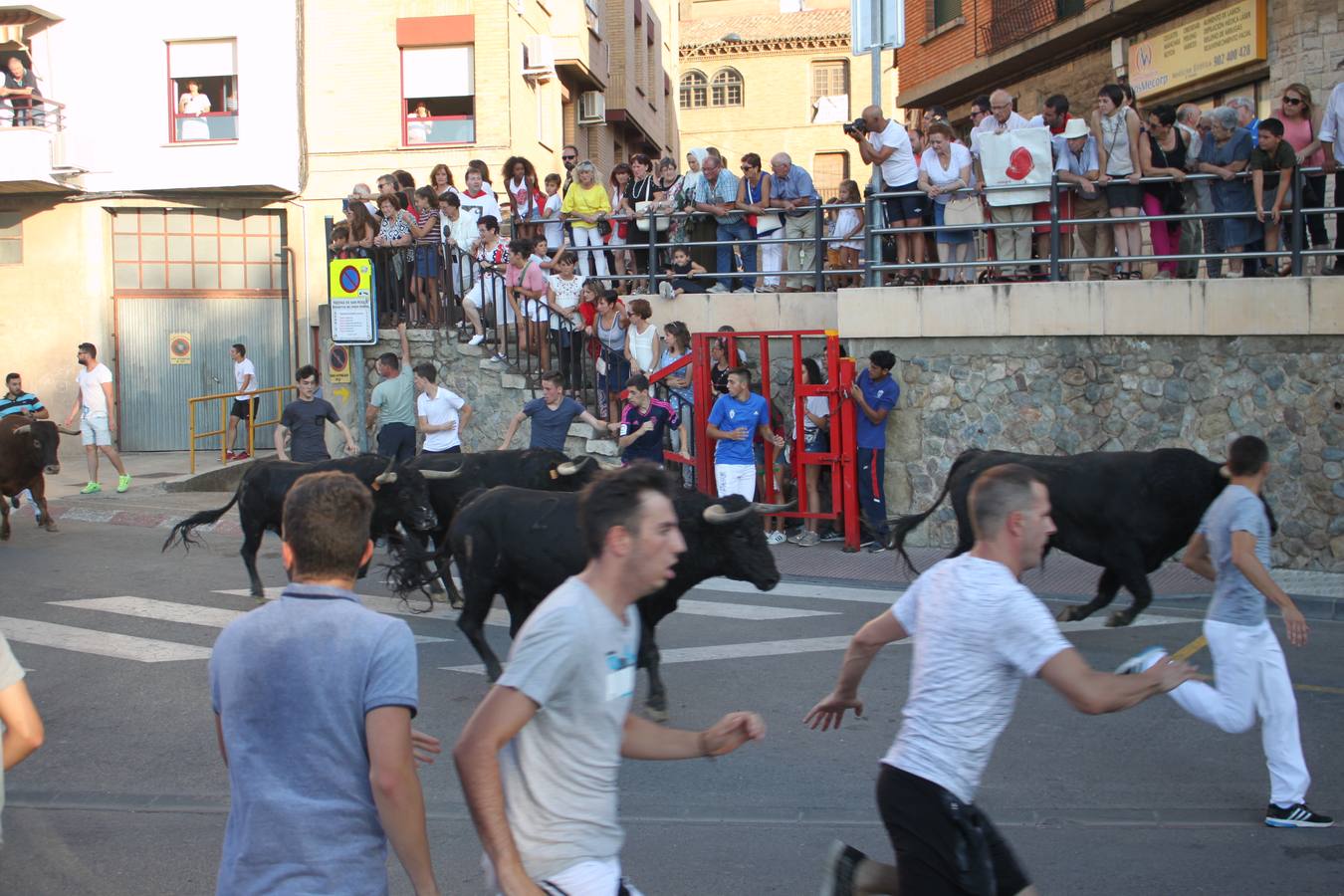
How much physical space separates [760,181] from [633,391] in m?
3.99

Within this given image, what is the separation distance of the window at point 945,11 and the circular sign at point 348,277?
500 inches

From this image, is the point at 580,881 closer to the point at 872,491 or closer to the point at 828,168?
the point at 872,491

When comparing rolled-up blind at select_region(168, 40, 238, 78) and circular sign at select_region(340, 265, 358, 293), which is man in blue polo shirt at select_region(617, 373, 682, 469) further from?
rolled-up blind at select_region(168, 40, 238, 78)

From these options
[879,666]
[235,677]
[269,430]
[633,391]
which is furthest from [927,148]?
[269,430]

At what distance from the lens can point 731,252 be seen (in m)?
16.7

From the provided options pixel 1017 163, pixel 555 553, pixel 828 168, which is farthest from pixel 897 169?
pixel 828 168

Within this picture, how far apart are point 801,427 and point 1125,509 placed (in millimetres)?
5328

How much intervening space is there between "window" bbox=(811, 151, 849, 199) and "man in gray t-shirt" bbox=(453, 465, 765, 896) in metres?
52.0

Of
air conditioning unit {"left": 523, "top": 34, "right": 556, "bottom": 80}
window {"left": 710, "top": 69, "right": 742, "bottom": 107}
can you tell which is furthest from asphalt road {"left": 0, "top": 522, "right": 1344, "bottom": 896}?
window {"left": 710, "top": 69, "right": 742, "bottom": 107}

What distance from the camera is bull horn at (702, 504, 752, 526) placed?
7.82 m

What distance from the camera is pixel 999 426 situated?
14.1m

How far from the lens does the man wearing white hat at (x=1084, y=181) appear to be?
13.6m

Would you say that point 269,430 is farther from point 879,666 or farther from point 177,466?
point 879,666

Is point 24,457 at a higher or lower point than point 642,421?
lower
